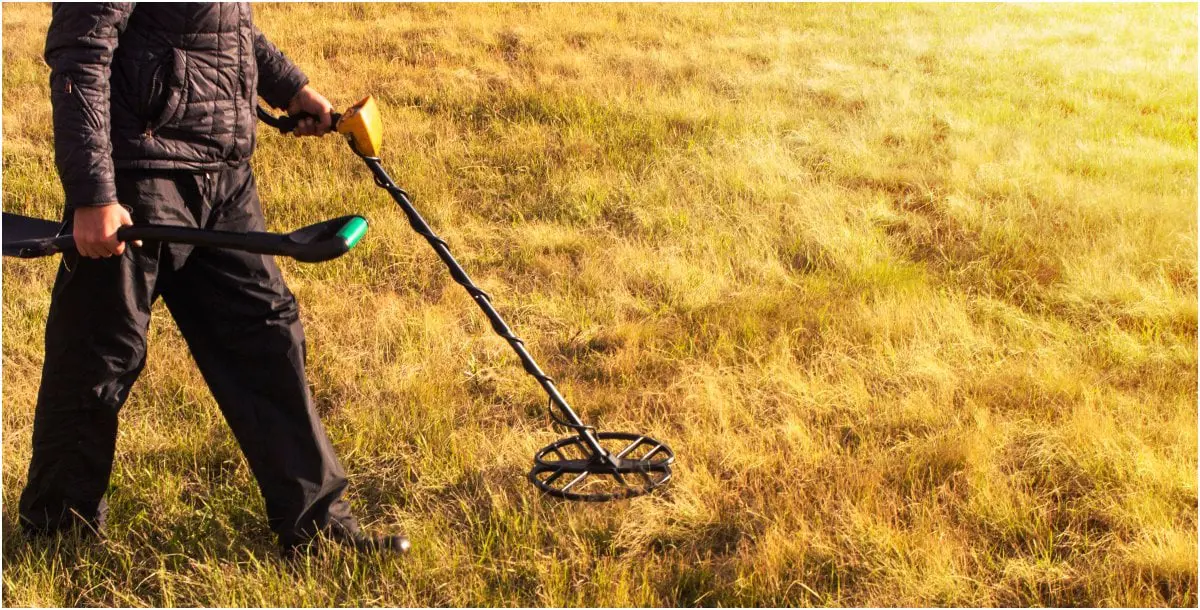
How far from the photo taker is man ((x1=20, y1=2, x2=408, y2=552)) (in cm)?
256

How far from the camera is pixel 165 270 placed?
292 cm

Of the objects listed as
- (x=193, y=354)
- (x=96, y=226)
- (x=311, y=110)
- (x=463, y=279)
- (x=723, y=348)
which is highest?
(x=311, y=110)

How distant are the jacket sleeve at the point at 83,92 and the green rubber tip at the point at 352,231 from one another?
0.61m

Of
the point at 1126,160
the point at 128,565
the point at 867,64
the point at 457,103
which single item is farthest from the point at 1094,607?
the point at 867,64

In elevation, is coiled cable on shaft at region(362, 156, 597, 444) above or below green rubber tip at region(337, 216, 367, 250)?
below

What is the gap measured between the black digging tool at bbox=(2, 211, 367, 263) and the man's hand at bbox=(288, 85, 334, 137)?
0.89 m

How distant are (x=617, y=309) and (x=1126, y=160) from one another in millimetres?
4002

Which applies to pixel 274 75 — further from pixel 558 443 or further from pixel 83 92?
pixel 558 443

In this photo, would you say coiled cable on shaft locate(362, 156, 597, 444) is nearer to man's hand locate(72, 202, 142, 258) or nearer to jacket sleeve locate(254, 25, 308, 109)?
jacket sleeve locate(254, 25, 308, 109)

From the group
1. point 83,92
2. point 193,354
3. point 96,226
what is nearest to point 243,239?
point 96,226

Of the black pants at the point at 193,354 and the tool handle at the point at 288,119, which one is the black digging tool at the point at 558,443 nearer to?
the tool handle at the point at 288,119

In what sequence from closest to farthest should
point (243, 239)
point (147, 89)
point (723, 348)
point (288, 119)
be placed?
point (243, 239) → point (147, 89) → point (288, 119) → point (723, 348)

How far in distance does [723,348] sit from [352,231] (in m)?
2.27

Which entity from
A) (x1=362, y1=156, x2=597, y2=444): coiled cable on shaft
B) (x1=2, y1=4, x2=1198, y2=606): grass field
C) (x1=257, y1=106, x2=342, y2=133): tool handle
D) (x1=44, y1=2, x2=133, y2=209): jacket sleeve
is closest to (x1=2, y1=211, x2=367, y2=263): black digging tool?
(x1=44, y1=2, x2=133, y2=209): jacket sleeve
